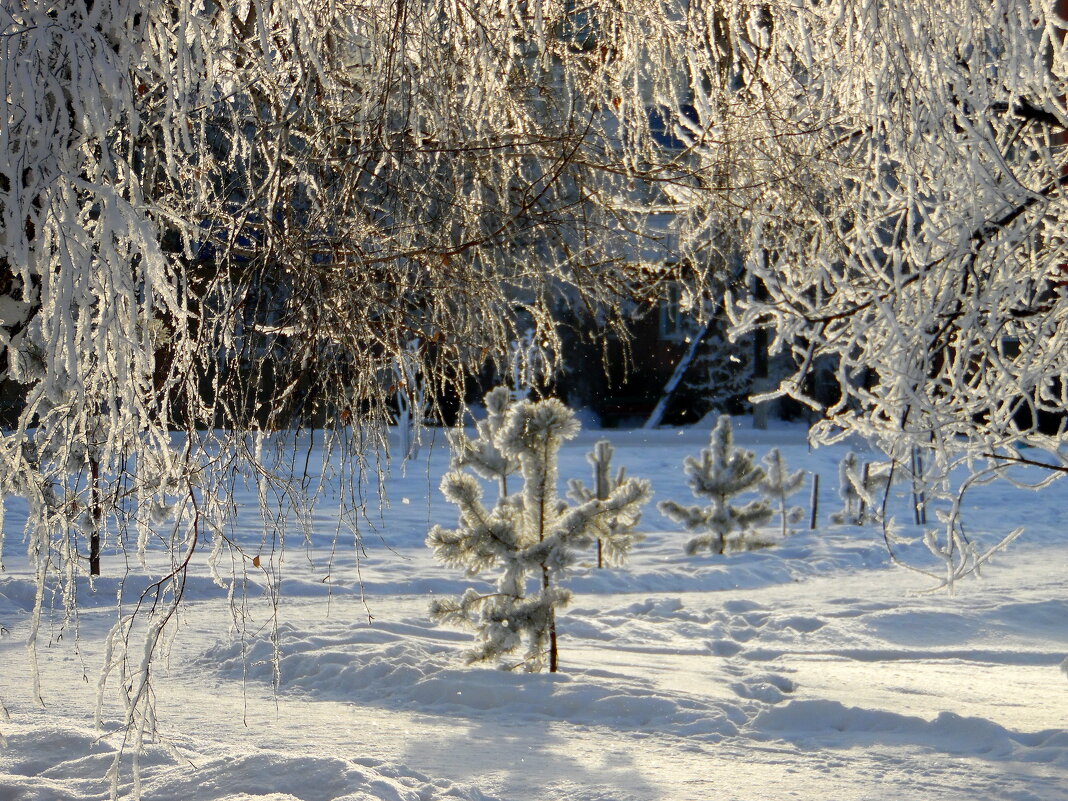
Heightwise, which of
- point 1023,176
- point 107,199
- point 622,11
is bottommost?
point 107,199

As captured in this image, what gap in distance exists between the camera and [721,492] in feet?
44.2

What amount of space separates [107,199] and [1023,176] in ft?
14.3

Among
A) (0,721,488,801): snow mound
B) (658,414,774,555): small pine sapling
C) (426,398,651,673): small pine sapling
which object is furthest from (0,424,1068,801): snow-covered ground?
(658,414,774,555): small pine sapling

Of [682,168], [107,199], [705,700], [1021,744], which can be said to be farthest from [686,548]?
[107,199]

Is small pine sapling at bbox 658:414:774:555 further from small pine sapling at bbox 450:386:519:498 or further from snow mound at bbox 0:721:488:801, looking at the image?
snow mound at bbox 0:721:488:801

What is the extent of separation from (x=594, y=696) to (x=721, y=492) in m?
7.39

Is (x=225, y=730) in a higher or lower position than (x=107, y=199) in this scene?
lower

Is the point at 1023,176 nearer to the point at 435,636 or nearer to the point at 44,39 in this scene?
the point at 44,39

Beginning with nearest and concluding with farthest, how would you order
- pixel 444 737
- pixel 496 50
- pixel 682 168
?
pixel 496 50
pixel 682 168
pixel 444 737

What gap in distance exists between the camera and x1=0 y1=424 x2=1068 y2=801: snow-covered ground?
14.9ft

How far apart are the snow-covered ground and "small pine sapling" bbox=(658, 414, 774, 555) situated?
120cm

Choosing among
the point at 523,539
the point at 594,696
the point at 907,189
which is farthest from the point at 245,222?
the point at 523,539

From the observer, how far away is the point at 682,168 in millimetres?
4043

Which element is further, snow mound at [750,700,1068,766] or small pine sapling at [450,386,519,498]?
small pine sapling at [450,386,519,498]
